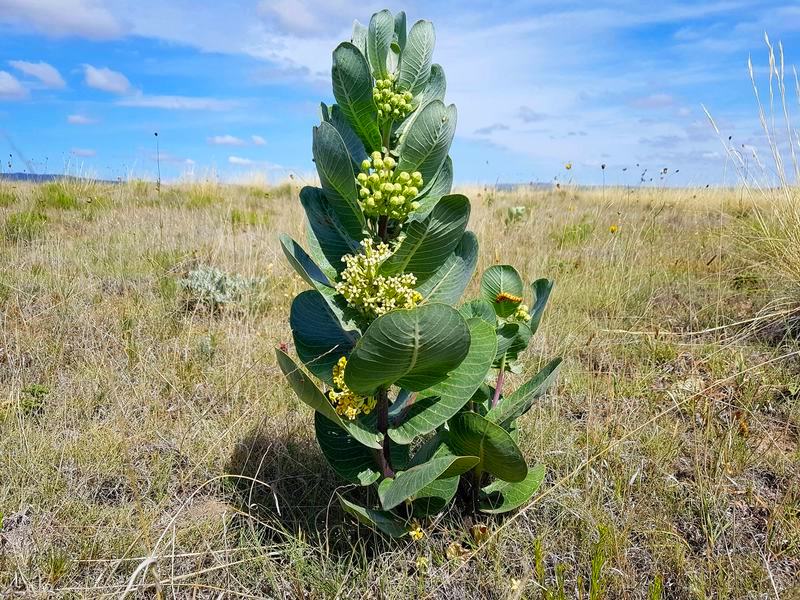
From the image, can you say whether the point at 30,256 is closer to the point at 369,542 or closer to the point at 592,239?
the point at 369,542

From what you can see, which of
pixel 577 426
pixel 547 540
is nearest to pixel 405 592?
pixel 547 540

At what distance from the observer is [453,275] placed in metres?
1.62

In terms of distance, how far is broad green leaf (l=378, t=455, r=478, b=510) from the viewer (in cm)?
143

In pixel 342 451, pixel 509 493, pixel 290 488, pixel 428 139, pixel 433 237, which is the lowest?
pixel 290 488

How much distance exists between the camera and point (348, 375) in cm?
139

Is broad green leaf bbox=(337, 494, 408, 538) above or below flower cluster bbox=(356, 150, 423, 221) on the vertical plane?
below

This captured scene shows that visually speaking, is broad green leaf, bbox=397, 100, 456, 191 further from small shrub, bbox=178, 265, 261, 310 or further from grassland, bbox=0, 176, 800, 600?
small shrub, bbox=178, 265, 261, 310

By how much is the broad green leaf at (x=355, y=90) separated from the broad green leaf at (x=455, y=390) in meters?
0.58

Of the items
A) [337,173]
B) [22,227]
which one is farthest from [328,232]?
[22,227]

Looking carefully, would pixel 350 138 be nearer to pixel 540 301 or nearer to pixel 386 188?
pixel 386 188

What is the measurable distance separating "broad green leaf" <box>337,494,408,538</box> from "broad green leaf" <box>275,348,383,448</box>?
0.19m

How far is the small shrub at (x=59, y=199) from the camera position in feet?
25.4

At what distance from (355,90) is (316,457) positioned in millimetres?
1438

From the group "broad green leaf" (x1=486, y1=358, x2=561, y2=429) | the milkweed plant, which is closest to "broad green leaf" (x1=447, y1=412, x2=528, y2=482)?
the milkweed plant
